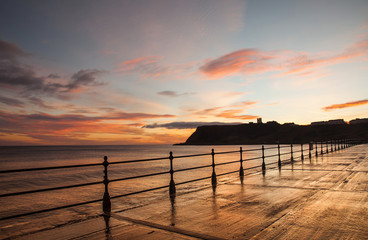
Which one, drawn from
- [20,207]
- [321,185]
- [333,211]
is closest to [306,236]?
[333,211]

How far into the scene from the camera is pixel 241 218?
16.2 feet

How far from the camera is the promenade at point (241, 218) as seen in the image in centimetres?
414

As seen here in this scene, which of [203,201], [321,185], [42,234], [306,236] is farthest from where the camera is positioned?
[321,185]

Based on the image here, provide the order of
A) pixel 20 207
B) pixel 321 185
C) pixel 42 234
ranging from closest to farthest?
pixel 42 234
pixel 321 185
pixel 20 207

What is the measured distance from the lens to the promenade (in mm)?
4141

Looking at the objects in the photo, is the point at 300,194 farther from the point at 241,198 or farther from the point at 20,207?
the point at 20,207

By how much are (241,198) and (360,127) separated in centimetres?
22771

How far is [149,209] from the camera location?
587 centimetres

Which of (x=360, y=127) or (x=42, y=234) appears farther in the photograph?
(x=360, y=127)

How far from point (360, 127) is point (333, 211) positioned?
228m

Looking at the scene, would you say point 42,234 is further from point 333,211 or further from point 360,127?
point 360,127

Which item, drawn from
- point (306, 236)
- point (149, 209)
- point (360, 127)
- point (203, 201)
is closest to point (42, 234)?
point (149, 209)

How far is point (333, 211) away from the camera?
5.25m

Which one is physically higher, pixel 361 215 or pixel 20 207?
pixel 361 215
